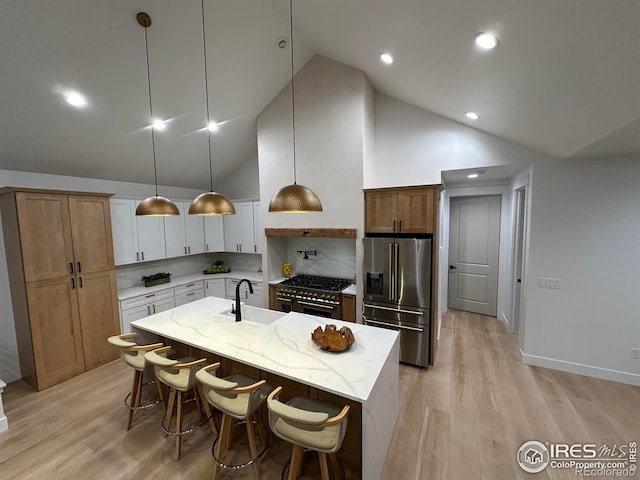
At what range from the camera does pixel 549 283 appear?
127 inches

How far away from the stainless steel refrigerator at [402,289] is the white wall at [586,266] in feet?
4.47

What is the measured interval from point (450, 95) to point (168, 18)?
9.81 ft

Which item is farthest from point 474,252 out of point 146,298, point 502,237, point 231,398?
point 146,298

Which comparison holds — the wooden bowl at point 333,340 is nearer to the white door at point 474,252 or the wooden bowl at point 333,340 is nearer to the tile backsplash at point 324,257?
the tile backsplash at point 324,257

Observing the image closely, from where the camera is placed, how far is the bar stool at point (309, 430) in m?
1.44

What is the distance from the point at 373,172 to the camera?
13.2ft

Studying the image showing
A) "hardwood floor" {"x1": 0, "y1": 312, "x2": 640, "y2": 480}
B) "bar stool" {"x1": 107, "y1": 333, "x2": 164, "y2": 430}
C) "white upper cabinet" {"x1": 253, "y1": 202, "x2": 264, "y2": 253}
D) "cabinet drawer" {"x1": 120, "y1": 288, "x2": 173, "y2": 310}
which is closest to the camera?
"hardwood floor" {"x1": 0, "y1": 312, "x2": 640, "y2": 480}

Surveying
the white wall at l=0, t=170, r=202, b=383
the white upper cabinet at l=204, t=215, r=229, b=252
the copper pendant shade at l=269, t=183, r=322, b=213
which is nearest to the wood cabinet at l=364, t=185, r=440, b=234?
the copper pendant shade at l=269, t=183, r=322, b=213

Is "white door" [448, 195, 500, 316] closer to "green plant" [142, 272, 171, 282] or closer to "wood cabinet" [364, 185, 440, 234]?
"wood cabinet" [364, 185, 440, 234]

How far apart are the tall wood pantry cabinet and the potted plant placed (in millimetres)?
843

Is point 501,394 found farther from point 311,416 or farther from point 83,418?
point 83,418

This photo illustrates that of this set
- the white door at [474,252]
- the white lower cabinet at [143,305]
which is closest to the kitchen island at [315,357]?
the white lower cabinet at [143,305]

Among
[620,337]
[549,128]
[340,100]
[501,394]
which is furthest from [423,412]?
[340,100]

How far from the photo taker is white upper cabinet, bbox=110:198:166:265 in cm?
404
